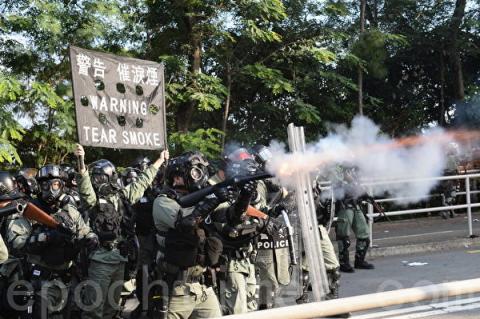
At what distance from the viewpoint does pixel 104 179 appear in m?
6.13

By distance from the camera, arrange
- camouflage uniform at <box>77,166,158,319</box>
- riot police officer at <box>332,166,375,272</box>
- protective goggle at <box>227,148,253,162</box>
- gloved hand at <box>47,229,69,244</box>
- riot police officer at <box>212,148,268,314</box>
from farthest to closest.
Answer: riot police officer at <box>332,166,375,272</box> → protective goggle at <box>227,148,253,162</box> → camouflage uniform at <box>77,166,158,319</box> → gloved hand at <box>47,229,69,244</box> → riot police officer at <box>212,148,268,314</box>

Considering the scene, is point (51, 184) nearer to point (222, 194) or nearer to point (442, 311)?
point (222, 194)

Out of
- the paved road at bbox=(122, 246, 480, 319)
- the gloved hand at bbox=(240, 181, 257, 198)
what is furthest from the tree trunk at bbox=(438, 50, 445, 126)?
the gloved hand at bbox=(240, 181, 257, 198)

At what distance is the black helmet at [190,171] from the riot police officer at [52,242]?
1.33 meters

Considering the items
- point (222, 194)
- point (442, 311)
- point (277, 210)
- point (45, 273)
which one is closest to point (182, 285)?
point (222, 194)

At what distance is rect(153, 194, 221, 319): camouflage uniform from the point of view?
14.3ft

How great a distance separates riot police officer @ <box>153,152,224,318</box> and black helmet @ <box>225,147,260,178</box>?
33.9 inches

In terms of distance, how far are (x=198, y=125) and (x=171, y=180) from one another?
26.1 feet

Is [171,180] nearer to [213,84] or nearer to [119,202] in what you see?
[119,202]

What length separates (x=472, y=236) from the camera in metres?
10.4

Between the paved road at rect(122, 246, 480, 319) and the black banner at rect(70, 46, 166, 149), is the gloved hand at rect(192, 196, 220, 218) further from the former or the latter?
the paved road at rect(122, 246, 480, 319)

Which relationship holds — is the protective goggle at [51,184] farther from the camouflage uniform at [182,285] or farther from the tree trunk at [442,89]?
the tree trunk at [442,89]

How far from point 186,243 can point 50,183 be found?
6.09 ft

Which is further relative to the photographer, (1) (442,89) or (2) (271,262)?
(1) (442,89)
